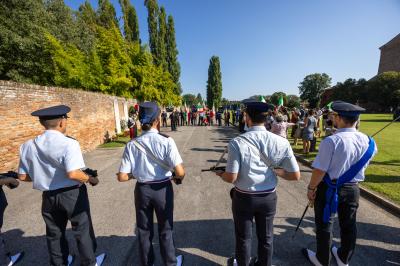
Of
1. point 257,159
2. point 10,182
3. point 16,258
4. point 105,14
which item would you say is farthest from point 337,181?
point 105,14

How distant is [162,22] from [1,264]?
36106mm

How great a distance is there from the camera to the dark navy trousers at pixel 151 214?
2578 mm

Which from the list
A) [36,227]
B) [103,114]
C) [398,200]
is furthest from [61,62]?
[398,200]

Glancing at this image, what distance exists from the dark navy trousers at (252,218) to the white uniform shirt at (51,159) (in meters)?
1.90

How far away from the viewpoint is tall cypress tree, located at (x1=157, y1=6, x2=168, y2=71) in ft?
107

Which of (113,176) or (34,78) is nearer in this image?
(113,176)

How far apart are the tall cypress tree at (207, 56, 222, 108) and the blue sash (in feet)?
162

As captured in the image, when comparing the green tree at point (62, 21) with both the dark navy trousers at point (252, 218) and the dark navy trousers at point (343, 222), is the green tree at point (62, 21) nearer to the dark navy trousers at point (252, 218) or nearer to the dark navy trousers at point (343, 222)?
the dark navy trousers at point (252, 218)

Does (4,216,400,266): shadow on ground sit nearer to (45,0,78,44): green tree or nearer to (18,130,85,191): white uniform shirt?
(18,130,85,191): white uniform shirt

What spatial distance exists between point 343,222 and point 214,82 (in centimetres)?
5080

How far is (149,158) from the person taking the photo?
2574mm

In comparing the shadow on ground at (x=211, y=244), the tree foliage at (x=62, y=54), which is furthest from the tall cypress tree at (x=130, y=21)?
the shadow on ground at (x=211, y=244)

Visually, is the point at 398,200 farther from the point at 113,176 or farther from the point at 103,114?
A: the point at 103,114

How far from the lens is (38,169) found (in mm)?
2559
